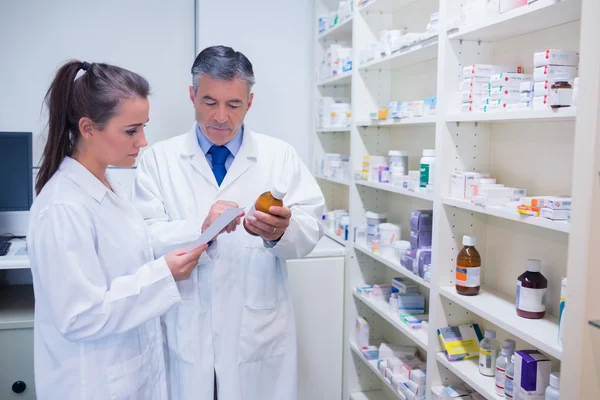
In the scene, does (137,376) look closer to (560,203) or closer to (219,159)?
(219,159)

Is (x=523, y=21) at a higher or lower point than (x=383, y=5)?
lower

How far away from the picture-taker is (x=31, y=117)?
2963 mm

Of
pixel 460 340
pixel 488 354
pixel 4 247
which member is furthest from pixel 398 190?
pixel 4 247

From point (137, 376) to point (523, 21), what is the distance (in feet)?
4.83

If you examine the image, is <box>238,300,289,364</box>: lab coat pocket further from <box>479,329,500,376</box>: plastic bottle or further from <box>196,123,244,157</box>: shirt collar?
<box>479,329,500,376</box>: plastic bottle

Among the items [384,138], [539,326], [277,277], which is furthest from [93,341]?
[384,138]

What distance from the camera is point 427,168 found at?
2000 mm

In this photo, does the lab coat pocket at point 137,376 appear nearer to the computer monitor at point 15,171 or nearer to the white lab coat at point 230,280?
the white lab coat at point 230,280

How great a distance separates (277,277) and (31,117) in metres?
1.86

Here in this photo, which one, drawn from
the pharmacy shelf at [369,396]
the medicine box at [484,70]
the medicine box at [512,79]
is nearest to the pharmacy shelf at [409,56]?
the medicine box at [484,70]

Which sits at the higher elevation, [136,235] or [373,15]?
[373,15]

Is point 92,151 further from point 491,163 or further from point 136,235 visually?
point 491,163

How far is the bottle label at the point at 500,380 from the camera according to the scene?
1.62 m

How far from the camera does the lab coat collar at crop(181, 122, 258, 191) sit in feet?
6.27
